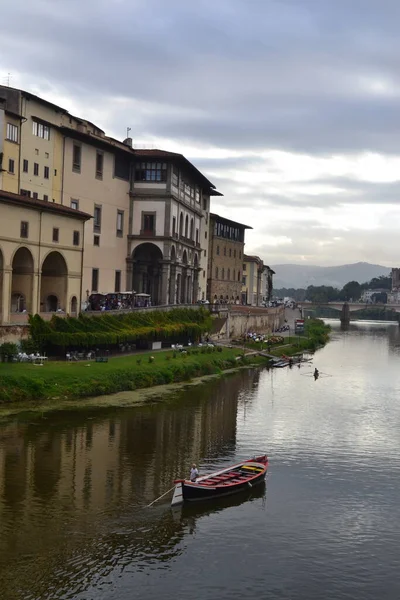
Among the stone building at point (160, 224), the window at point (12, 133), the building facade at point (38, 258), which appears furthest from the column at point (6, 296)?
the stone building at point (160, 224)

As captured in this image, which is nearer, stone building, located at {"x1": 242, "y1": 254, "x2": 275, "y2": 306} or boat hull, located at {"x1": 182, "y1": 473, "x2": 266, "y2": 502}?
boat hull, located at {"x1": 182, "y1": 473, "x2": 266, "y2": 502}

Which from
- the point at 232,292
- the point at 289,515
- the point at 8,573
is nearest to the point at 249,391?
the point at 289,515

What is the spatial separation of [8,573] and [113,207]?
180 feet

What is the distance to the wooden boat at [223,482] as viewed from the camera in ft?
97.9

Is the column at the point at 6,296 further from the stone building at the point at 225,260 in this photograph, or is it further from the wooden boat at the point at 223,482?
the stone building at the point at 225,260

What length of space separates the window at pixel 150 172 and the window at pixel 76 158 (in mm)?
10079

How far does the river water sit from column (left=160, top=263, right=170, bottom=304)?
28276 millimetres

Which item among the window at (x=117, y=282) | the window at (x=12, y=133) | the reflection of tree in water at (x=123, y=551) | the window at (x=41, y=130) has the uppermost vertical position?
the window at (x=41, y=130)

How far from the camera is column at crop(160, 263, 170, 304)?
7862 centimetres

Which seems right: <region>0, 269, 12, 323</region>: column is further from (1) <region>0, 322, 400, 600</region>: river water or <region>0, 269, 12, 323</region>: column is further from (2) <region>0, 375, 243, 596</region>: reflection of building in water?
(2) <region>0, 375, 243, 596</region>: reflection of building in water

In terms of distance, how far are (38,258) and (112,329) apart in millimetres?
9605

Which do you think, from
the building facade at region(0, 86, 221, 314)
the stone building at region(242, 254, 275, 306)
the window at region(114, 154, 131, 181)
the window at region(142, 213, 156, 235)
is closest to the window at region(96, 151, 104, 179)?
the building facade at region(0, 86, 221, 314)

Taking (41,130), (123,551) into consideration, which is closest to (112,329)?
(41,130)

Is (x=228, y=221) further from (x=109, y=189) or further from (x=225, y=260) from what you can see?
(x=109, y=189)
